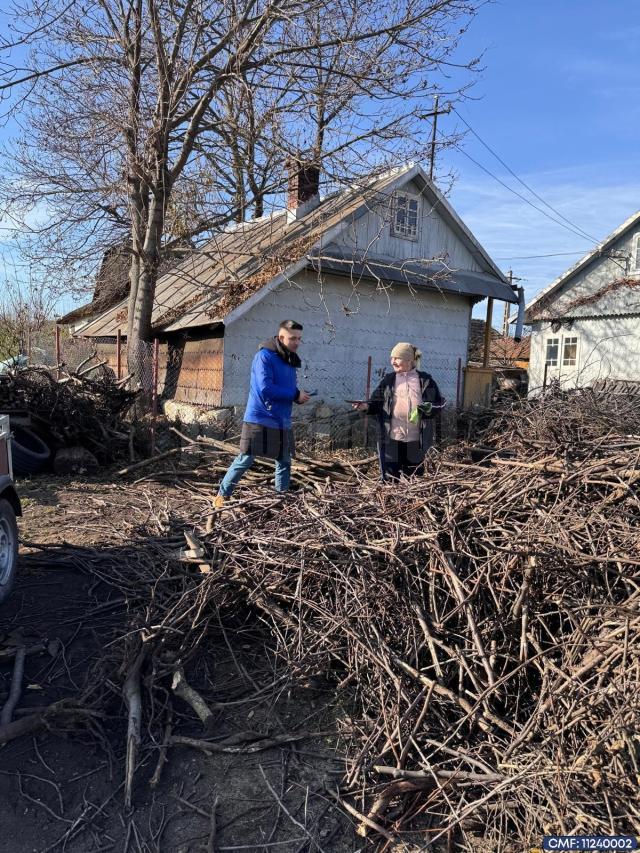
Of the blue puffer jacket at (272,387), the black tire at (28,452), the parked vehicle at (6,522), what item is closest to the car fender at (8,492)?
the parked vehicle at (6,522)

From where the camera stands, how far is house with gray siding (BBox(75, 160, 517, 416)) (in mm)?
11156

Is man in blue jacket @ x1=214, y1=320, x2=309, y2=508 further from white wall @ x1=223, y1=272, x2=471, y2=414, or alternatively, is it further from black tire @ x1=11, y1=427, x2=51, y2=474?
white wall @ x1=223, y1=272, x2=471, y2=414

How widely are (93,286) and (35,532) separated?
25.2ft

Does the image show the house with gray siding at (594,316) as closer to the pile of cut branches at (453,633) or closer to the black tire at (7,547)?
the pile of cut branches at (453,633)

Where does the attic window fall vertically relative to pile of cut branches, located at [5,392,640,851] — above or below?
above

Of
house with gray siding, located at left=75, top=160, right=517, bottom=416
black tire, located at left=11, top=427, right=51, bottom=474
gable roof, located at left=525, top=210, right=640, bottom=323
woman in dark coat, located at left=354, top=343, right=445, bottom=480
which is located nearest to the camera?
woman in dark coat, located at left=354, top=343, right=445, bottom=480

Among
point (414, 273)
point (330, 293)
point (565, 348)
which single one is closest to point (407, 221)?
point (330, 293)

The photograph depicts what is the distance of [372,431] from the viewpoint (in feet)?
38.0

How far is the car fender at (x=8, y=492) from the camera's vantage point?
4297 mm

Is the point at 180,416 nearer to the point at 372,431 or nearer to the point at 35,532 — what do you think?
the point at 372,431

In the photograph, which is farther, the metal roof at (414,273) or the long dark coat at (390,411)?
the metal roof at (414,273)

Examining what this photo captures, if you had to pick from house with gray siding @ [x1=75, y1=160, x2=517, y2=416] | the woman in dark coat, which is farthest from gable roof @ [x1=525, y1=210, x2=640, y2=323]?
the woman in dark coat

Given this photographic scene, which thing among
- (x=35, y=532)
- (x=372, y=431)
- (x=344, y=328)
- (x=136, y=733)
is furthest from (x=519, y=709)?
(x=344, y=328)

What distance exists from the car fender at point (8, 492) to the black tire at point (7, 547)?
86 millimetres
